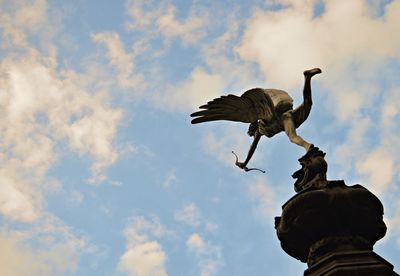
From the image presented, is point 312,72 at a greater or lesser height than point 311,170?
greater

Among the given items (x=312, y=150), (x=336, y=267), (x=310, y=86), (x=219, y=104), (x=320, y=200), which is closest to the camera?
(x=336, y=267)

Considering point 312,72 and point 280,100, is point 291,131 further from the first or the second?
point 312,72

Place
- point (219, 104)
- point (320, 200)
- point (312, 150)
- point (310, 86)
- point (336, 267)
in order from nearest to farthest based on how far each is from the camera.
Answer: point (336, 267), point (320, 200), point (312, 150), point (310, 86), point (219, 104)

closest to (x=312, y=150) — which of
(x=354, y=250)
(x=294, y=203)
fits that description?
(x=294, y=203)

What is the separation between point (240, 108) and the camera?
1302 centimetres

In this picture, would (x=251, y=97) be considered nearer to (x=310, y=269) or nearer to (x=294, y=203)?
(x=294, y=203)

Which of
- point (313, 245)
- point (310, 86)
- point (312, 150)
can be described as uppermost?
point (310, 86)

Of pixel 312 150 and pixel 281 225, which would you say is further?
pixel 312 150

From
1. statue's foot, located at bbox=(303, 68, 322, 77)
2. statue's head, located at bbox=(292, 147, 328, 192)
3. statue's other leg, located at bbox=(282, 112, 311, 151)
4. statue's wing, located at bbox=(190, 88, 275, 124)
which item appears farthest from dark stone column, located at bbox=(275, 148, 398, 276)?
statue's wing, located at bbox=(190, 88, 275, 124)

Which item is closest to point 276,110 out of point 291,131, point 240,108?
point 291,131

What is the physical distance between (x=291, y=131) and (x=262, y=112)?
1075 mm

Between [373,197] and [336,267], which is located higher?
[373,197]

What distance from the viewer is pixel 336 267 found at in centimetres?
880

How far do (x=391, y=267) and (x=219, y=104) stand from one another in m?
5.37
